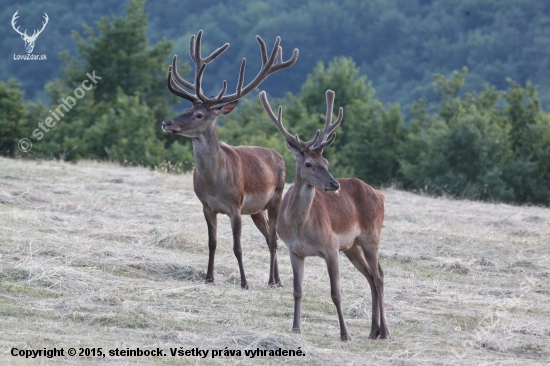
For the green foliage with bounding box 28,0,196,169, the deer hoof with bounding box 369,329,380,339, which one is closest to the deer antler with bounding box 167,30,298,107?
the deer hoof with bounding box 369,329,380,339

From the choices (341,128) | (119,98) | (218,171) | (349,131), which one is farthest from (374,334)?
(341,128)

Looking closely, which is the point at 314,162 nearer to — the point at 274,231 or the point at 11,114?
the point at 274,231

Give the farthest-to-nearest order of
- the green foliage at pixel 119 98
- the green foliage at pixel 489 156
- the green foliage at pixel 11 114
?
the green foliage at pixel 119 98
the green foliage at pixel 11 114
the green foliage at pixel 489 156

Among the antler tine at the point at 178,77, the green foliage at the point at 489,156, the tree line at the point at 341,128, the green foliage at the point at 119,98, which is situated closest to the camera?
the antler tine at the point at 178,77

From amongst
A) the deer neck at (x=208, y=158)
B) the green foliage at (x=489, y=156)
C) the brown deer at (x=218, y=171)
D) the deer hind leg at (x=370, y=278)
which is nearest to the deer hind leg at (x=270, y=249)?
the brown deer at (x=218, y=171)

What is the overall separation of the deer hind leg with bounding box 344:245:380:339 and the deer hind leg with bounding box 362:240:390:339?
0.14 feet

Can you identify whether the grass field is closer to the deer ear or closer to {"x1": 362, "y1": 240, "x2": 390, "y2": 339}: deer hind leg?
{"x1": 362, "y1": 240, "x2": 390, "y2": 339}: deer hind leg

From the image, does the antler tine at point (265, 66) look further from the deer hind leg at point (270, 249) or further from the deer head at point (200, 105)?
the deer hind leg at point (270, 249)

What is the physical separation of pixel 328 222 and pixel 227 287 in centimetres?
244

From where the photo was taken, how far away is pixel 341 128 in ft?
129

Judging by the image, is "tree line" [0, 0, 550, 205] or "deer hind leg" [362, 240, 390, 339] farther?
"tree line" [0, 0, 550, 205]

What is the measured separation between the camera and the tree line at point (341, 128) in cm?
2789

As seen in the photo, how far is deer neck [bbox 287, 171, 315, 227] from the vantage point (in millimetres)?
8352

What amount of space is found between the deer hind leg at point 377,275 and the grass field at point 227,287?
0.43 feet
